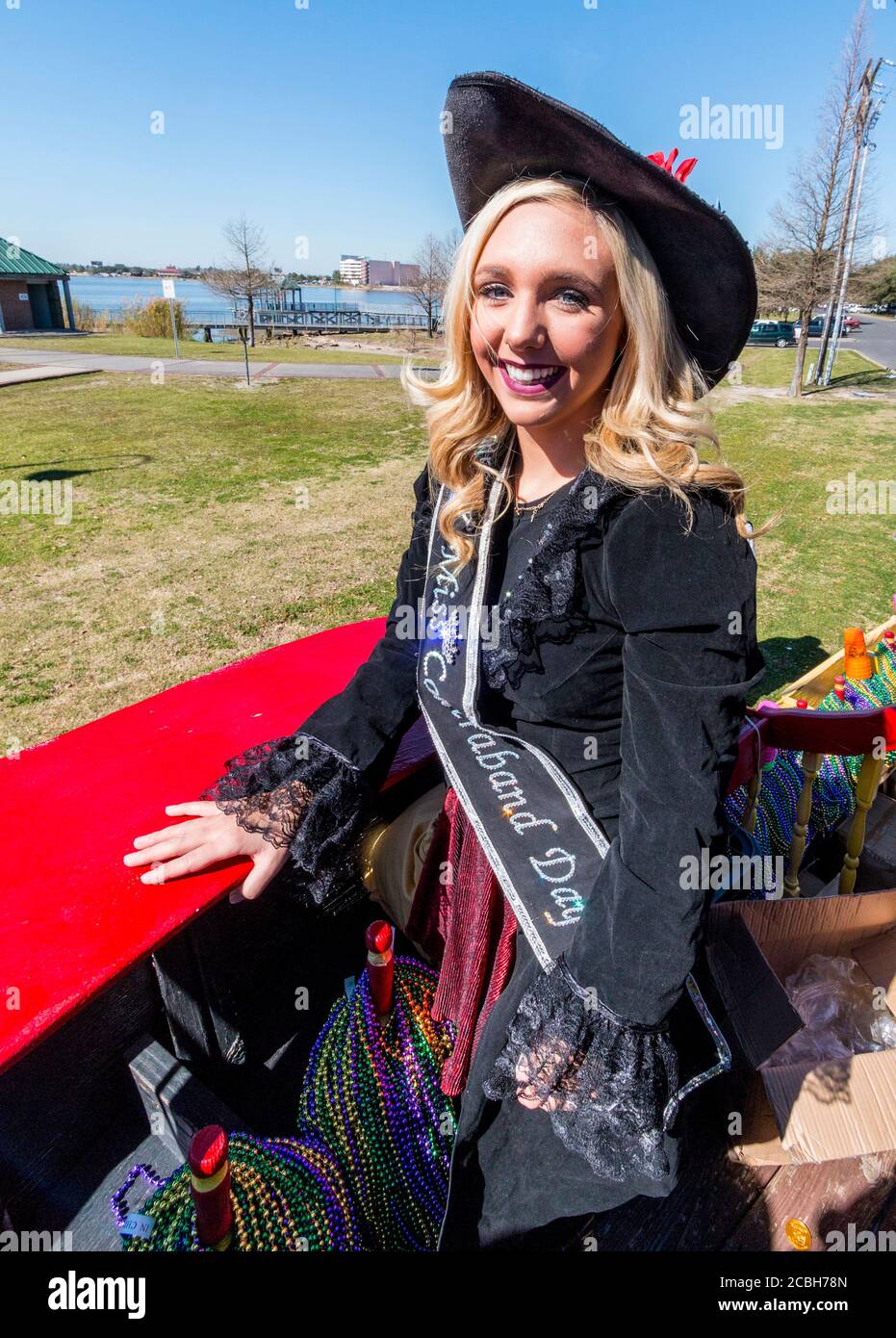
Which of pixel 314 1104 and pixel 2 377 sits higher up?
pixel 2 377

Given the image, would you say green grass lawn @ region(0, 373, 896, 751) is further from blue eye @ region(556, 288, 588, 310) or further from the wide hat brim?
blue eye @ region(556, 288, 588, 310)

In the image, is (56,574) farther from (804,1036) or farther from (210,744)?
(804,1036)

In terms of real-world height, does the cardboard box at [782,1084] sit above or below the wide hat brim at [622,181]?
below

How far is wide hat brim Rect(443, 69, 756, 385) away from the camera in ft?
3.96

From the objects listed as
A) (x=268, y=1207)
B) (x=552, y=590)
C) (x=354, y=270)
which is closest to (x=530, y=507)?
(x=552, y=590)

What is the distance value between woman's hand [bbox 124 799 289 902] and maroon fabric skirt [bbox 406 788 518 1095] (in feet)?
1.27

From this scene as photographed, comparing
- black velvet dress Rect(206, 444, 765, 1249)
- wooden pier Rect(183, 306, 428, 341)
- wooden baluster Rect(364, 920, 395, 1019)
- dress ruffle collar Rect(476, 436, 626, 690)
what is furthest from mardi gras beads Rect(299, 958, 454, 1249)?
wooden pier Rect(183, 306, 428, 341)

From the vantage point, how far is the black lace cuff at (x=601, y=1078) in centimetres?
114

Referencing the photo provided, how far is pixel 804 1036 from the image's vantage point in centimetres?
195

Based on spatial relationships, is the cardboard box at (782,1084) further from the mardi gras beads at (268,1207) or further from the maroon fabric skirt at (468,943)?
the mardi gras beads at (268,1207)

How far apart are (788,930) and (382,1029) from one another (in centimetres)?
107

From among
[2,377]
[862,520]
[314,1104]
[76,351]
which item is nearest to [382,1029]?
[314,1104]

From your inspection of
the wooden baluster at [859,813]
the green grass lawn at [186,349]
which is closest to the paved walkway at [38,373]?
the green grass lawn at [186,349]
